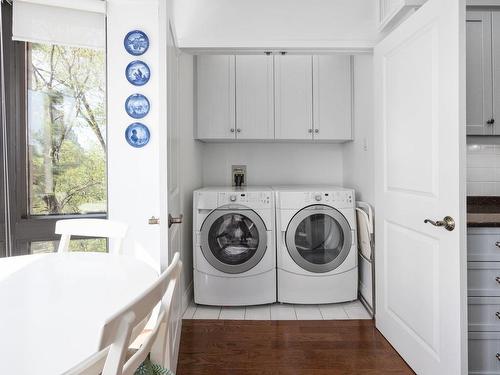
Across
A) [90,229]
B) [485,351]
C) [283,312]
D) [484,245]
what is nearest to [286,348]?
[283,312]

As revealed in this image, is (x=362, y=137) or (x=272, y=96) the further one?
(x=272, y=96)

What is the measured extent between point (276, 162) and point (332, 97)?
86 centimetres

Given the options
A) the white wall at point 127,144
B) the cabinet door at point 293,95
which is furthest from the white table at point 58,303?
the cabinet door at point 293,95

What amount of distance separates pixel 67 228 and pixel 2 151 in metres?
0.99

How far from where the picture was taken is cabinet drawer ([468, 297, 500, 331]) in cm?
163

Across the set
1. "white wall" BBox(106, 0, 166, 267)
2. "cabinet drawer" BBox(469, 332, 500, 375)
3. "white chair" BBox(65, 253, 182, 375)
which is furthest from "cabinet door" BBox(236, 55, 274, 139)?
"white chair" BBox(65, 253, 182, 375)

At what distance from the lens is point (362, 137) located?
291 cm

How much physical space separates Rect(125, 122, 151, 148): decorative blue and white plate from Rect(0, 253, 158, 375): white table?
1096mm

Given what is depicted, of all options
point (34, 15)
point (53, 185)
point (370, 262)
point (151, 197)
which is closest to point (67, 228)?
point (151, 197)

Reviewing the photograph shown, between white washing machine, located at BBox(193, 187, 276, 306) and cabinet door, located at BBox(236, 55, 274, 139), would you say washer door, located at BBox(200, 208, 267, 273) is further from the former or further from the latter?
cabinet door, located at BBox(236, 55, 274, 139)

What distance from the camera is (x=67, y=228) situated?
1738mm

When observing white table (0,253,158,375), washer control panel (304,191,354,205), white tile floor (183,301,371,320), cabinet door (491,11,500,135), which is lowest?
white tile floor (183,301,371,320)

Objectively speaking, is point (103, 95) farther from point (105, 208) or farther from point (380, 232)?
point (380, 232)

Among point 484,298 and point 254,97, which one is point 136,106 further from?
point 484,298
